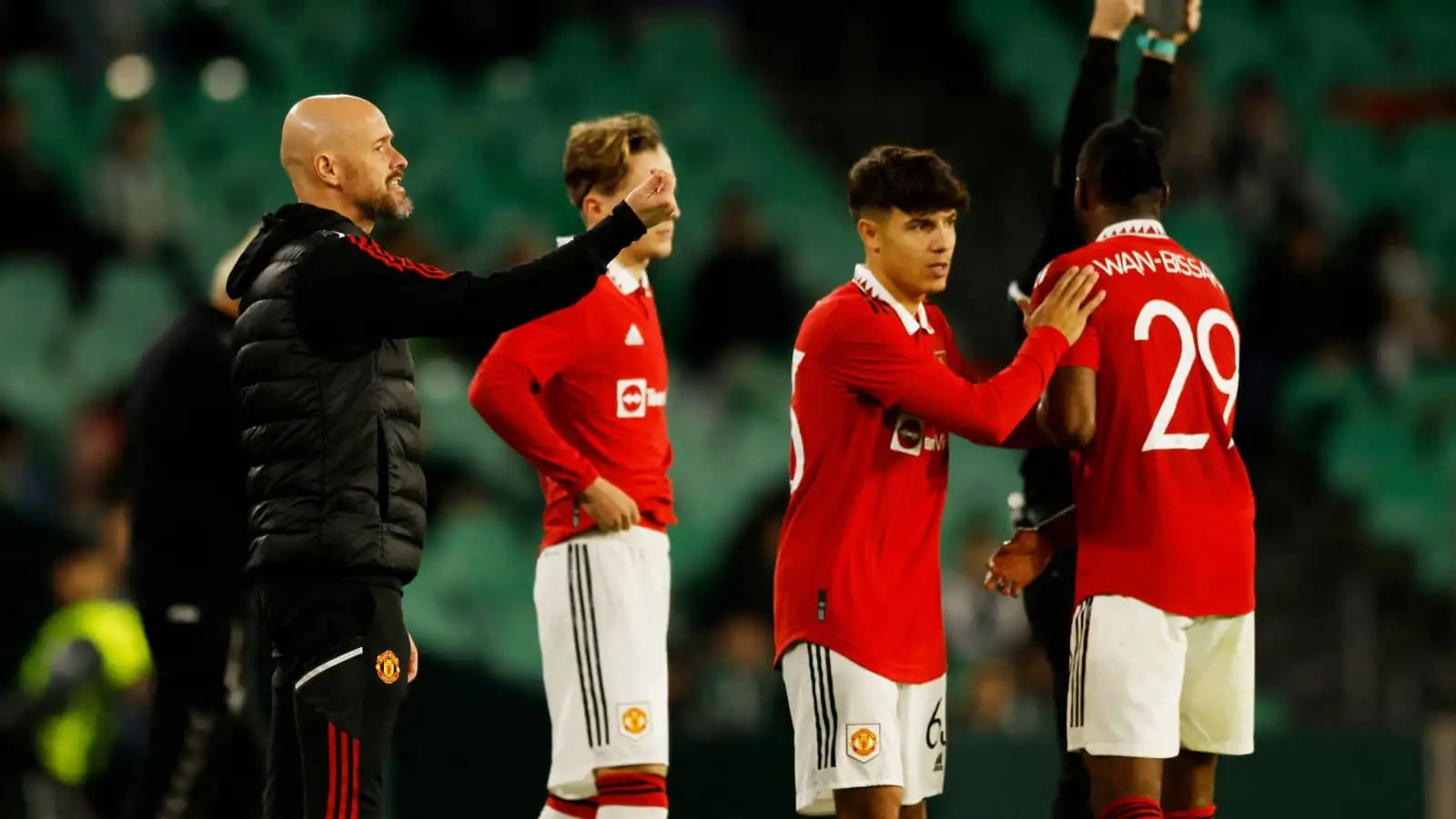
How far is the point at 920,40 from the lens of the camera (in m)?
14.0

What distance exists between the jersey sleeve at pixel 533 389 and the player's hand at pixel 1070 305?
1.37 meters

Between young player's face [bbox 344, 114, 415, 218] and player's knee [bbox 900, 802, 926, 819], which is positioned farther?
player's knee [bbox 900, 802, 926, 819]

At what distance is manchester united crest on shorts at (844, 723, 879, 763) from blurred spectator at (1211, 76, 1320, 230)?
28.2 feet

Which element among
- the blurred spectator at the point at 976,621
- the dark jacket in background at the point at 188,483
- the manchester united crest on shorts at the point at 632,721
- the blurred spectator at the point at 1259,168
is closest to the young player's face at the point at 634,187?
the manchester united crest on shorts at the point at 632,721

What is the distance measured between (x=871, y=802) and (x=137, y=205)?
26.2 ft

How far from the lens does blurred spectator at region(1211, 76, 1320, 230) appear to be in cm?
1278

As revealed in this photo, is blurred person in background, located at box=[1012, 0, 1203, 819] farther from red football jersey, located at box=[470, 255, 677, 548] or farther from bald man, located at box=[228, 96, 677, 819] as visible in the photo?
bald man, located at box=[228, 96, 677, 819]

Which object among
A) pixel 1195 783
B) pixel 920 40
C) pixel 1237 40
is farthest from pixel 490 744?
pixel 1237 40

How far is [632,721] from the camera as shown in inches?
223

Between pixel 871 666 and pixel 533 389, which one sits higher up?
pixel 533 389

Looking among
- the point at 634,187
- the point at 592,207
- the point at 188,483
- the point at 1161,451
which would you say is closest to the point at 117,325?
the point at 188,483

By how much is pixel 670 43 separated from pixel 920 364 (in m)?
9.06

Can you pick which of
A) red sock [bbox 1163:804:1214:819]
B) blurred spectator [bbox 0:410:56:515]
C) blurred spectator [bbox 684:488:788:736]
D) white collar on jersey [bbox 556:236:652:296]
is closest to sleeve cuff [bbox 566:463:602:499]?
white collar on jersey [bbox 556:236:652:296]

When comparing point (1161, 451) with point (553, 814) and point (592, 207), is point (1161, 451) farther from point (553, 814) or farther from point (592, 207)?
point (553, 814)
